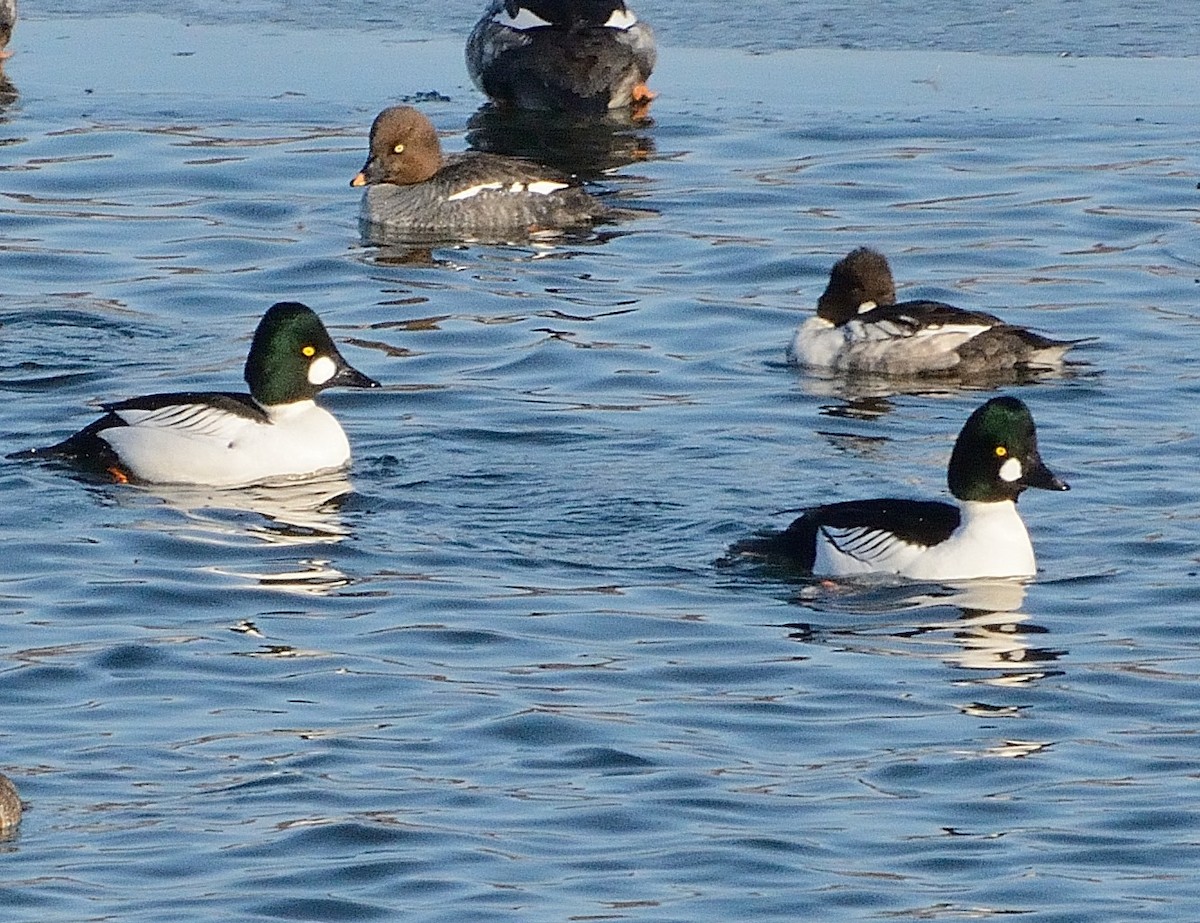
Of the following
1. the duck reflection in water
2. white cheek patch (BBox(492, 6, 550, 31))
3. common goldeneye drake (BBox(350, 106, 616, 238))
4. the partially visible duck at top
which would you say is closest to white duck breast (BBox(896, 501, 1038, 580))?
common goldeneye drake (BBox(350, 106, 616, 238))

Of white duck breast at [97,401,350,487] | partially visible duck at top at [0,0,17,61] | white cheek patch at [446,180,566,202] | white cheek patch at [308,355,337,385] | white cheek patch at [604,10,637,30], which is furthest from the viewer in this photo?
partially visible duck at top at [0,0,17,61]

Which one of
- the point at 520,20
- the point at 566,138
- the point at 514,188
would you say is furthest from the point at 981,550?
the point at 520,20

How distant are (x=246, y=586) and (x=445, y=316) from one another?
494 cm

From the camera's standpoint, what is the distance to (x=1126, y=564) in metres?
10.3

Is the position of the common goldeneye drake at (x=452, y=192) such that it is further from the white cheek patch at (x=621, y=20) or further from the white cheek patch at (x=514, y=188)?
the white cheek patch at (x=621, y=20)

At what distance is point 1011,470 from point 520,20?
33.9 feet

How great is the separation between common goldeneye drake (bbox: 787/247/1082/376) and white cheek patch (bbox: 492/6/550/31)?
245 inches

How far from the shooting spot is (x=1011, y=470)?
10.3 m

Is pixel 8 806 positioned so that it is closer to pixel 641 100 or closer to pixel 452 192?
pixel 452 192

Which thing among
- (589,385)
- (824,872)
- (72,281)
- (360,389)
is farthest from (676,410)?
(824,872)

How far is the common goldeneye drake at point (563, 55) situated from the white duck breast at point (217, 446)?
7931 mm

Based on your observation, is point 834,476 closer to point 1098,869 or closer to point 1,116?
point 1098,869

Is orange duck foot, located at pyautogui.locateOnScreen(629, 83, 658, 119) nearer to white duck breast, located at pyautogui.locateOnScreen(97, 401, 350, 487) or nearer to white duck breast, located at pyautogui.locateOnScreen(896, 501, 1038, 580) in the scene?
white duck breast, located at pyautogui.locateOnScreen(97, 401, 350, 487)

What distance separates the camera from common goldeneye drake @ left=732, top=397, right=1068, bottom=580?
33.0ft
